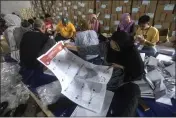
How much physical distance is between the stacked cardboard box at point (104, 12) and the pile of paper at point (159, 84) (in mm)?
2249

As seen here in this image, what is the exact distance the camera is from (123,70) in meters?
1.04

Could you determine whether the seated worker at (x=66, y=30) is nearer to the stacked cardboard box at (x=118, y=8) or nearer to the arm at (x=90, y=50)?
the stacked cardboard box at (x=118, y=8)

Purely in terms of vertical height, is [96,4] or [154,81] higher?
[96,4]

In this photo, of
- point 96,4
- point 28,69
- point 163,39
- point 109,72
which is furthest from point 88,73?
point 96,4

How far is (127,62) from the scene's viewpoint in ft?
3.38

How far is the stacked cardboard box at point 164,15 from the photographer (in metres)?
2.57

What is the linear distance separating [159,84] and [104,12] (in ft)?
8.23

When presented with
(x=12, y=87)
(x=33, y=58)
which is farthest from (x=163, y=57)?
(x=12, y=87)

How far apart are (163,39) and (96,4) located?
1556 millimetres

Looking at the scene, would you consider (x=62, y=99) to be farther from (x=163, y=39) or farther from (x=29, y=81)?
(x=163, y=39)

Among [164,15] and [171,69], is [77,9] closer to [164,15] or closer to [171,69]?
[164,15]

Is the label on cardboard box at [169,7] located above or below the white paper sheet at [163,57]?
above

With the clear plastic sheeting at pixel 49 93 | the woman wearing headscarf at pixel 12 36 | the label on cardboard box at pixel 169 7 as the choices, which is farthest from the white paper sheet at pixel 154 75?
the label on cardboard box at pixel 169 7

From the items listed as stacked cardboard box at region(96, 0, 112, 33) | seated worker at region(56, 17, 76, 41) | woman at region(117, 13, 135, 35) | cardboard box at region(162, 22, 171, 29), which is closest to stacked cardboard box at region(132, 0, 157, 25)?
cardboard box at region(162, 22, 171, 29)
